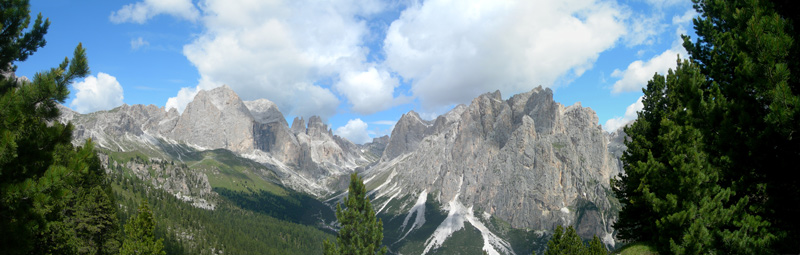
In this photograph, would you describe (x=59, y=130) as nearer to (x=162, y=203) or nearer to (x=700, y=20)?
(x=700, y=20)

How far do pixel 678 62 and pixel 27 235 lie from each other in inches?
1330

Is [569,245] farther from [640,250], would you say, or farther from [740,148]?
[740,148]

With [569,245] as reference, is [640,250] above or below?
below

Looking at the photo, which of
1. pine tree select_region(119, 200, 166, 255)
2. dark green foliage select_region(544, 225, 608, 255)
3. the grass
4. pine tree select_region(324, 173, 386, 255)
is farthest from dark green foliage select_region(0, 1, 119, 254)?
dark green foliage select_region(544, 225, 608, 255)

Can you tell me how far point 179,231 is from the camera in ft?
538

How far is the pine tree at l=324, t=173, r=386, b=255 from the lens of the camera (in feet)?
130

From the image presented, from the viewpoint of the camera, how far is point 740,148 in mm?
13469

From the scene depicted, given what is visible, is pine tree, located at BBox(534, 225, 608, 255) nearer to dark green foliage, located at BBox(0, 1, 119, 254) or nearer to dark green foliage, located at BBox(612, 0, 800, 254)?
dark green foliage, located at BBox(612, 0, 800, 254)

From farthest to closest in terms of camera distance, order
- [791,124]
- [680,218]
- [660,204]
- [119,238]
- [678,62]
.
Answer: [119,238] < [678,62] < [660,204] < [680,218] < [791,124]

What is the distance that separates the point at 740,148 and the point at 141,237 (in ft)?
124

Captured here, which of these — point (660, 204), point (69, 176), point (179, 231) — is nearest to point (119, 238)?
point (69, 176)

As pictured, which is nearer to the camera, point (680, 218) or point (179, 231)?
point (680, 218)

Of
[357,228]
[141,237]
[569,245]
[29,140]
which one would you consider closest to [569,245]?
[569,245]

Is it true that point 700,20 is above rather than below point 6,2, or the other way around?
above
